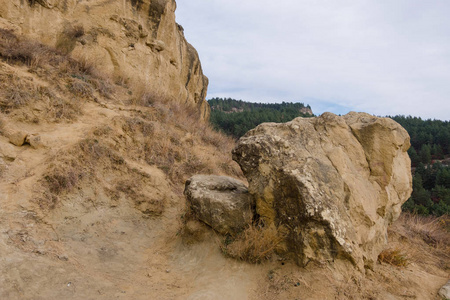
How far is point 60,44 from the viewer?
7770mm

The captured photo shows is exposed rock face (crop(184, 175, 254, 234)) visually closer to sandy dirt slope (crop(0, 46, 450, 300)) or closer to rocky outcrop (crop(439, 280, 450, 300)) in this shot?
sandy dirt slope (crop(0, 46, 450, 300))

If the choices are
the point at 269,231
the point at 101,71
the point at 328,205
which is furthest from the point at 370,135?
the point at 101,71

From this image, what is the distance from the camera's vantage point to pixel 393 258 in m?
4.18

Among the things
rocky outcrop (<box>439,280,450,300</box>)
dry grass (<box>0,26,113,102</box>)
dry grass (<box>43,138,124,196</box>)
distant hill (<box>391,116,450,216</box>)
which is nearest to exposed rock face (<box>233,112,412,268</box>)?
rocky outcrop (<box>439,280,450,300</box>)

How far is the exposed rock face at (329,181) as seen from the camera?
3.29 metres

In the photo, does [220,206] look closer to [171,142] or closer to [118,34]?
[171,142]

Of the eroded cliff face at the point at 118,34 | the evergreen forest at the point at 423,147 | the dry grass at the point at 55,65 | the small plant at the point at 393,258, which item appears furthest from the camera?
the evergreen forest at the point at 423,147

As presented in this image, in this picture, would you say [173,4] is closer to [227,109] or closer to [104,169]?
[104,169]

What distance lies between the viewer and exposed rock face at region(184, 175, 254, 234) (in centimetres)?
383

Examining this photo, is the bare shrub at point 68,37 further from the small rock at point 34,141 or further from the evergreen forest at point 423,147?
the evergreen forest at point 423,147

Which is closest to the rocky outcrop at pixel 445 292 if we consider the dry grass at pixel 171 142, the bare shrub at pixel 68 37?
the dry grass at pixel 171 142

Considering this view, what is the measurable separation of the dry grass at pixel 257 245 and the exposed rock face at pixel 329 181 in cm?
15

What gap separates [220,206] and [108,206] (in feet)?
6.55

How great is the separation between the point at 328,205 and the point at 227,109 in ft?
264
